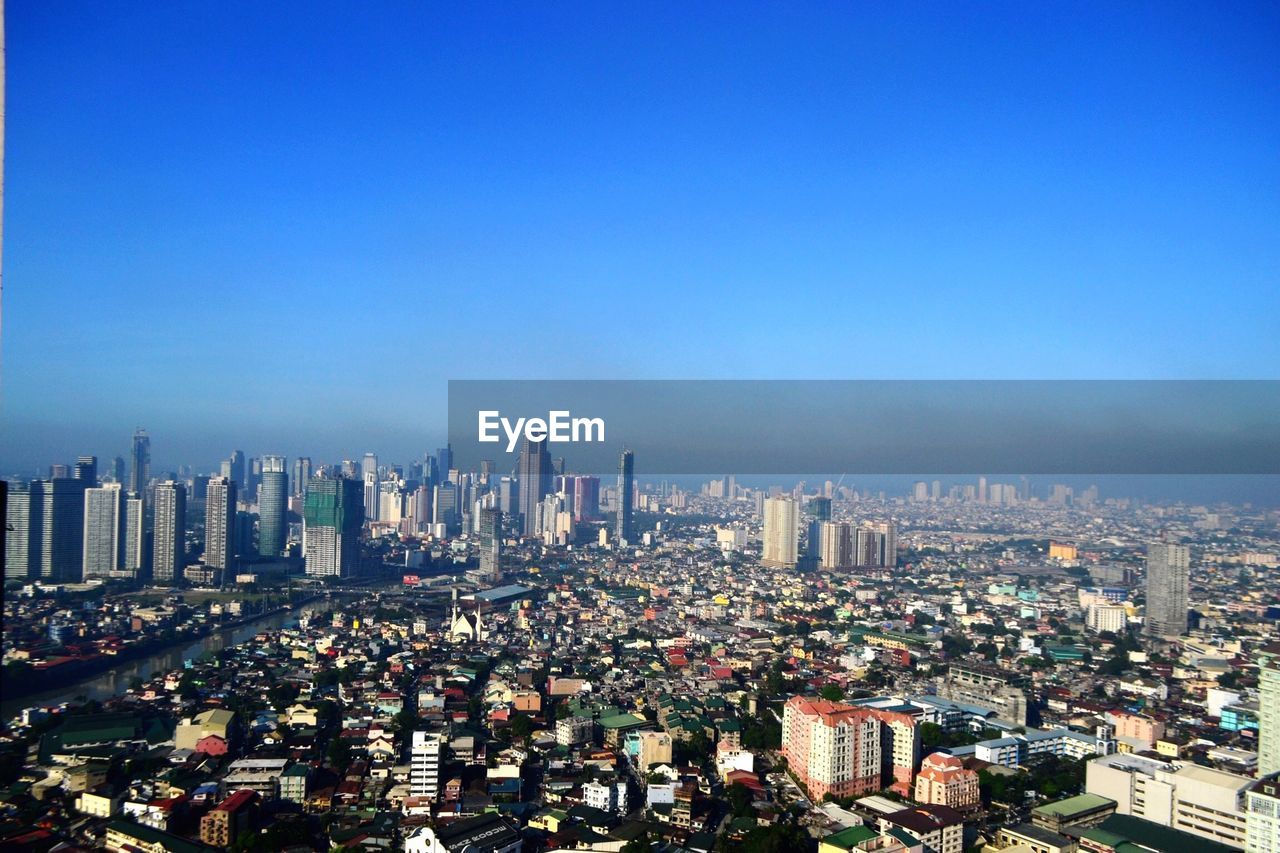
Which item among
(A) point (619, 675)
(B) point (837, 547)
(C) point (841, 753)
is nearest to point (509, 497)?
(B) point (837, 547)

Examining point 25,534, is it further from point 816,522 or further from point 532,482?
point 816,522

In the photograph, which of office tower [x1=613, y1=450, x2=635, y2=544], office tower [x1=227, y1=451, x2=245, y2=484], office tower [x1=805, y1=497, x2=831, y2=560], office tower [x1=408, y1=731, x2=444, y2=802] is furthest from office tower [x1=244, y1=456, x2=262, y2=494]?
office tower [x1=408, y1=731, x2=444, y2=802]

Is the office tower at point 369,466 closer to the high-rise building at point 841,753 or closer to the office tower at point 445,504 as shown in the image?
the office tower at point 445,504

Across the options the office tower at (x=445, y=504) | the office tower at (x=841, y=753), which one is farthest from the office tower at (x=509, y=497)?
the office tower at (x=841, y=753)

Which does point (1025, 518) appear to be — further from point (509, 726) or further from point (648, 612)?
point (509, 726)

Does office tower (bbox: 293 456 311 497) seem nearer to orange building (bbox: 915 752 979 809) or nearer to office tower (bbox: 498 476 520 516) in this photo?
office tower (bbox: 498 476 520 516)

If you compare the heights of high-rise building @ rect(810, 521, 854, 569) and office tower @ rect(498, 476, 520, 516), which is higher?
office tower @ rect(498, 476, 520, 516)
